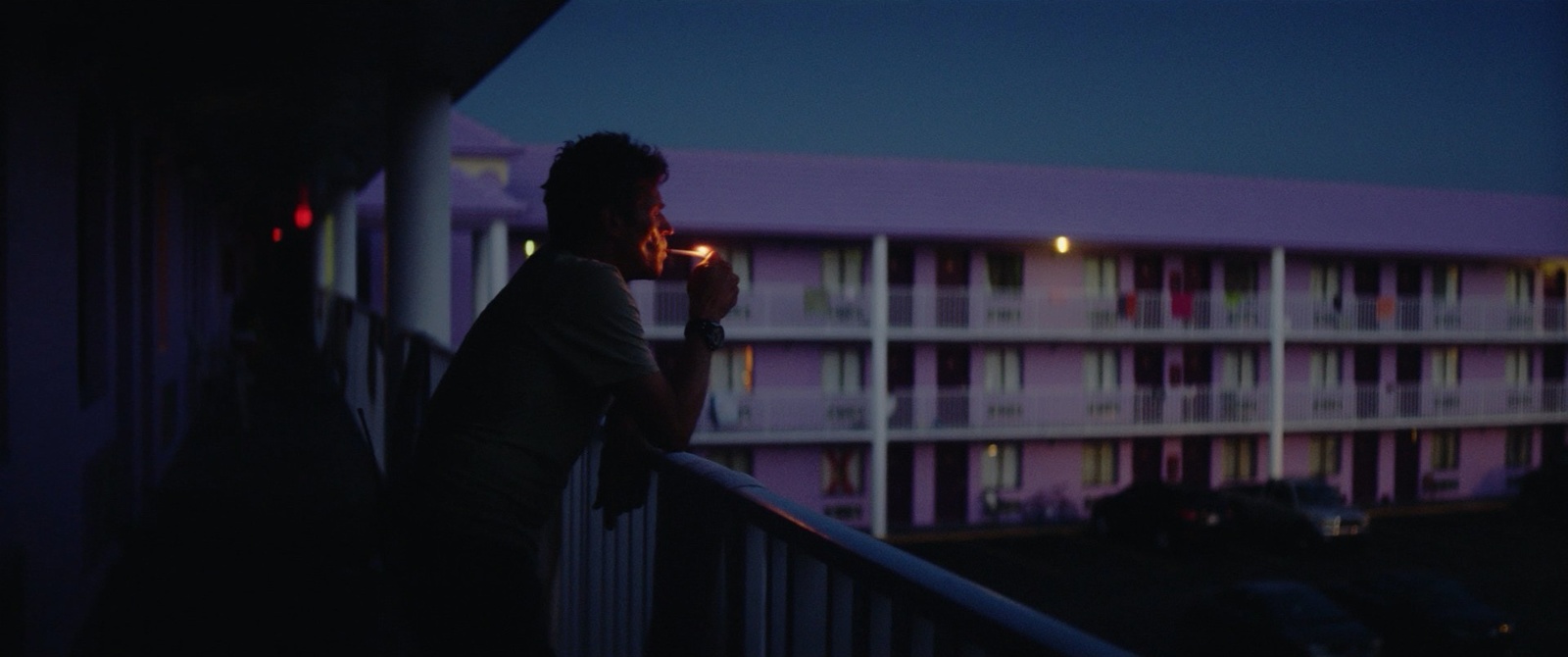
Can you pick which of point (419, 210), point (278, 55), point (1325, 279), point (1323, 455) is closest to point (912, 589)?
point (278, 55)

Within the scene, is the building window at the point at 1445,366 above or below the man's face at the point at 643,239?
below

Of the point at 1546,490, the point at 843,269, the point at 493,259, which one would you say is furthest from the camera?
the point at 1546,490

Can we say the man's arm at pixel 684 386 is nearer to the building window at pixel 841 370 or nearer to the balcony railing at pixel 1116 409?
the balcony railing at pixel 1116 409

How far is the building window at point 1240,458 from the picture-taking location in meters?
31.9

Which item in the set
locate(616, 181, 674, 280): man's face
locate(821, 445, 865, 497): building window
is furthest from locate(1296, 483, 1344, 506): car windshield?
locate(616, 181, 674, 280): man's face

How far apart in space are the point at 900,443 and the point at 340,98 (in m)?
22.2

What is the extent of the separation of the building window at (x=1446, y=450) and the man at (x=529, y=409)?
36644 millimetres

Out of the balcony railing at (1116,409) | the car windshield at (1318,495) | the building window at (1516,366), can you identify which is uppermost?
the building window at (1516,366)

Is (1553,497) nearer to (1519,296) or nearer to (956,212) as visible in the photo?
(1519,296)

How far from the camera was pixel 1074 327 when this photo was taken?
98.3ft

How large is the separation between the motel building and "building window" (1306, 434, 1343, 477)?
55 mm

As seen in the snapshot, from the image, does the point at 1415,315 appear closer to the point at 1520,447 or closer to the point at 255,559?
the point at 1520,447

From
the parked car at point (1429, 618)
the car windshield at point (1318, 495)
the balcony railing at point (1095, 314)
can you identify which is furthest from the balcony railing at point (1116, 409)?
the parked car at point (1429, 618)

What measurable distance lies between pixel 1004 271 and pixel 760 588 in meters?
28.8
